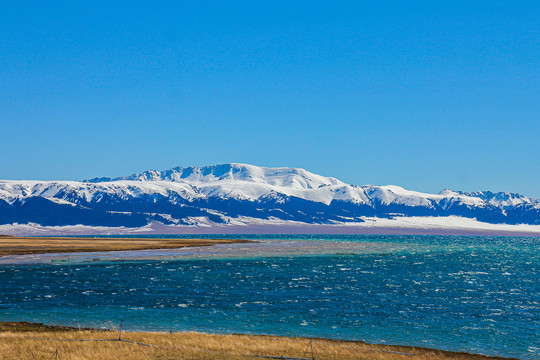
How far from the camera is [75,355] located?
31281 millimetres

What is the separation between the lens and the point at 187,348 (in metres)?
33.7

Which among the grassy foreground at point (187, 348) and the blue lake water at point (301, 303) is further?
the blue lake water at point (301, 303)

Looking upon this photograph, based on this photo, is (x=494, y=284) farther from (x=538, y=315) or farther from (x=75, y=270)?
(x=75, y=270)

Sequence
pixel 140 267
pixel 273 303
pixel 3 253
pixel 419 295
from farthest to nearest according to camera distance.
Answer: pixel 3 253, pixel 140 267, pixel 419 295, pixel 273 303

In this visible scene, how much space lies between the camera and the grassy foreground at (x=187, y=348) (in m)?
31.8

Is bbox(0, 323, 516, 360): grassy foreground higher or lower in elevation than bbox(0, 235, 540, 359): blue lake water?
higher

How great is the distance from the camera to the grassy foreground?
3180 cm

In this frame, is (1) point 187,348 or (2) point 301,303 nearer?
(1) point 187,348

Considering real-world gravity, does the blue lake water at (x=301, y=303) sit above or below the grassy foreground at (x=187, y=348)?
below

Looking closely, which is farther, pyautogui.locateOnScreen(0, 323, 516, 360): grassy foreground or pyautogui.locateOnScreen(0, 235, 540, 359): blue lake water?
pyautogui.locateOnScreen(0, 235, 540, 359): blue lake water

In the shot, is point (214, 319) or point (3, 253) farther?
point (3, 253)

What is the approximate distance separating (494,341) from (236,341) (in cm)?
1867

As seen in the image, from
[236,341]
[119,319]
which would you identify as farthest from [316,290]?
[236,341]

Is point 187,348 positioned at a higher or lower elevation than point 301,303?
higher
